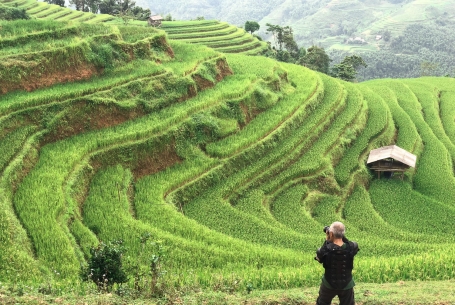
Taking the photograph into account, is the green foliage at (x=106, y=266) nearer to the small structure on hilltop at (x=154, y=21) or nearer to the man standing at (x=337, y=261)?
the man standing at (x=337, y=261)

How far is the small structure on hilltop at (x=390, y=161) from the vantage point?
893 inches

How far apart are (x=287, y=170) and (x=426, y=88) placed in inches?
1035

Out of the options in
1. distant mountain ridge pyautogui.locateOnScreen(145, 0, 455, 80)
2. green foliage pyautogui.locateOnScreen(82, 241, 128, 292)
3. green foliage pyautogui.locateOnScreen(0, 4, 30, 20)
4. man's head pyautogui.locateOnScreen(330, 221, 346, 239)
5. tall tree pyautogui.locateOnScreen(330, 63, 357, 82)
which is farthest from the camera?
distant mountain ridge pyautogui.locateOnScreen(145, 0, 455, 80)

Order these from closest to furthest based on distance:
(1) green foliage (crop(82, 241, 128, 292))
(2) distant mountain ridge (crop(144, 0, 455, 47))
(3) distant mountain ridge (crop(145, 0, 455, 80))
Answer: (1) green foliage (crop(82, 241, 128, 292))
(3) distant mountain ridge (crop(145, 0, 455, 80))
(2) distant mountain ridge (crop(144, 0, 455, 47))

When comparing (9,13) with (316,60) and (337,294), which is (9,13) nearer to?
(337,294)

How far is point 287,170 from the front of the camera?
2033 cm

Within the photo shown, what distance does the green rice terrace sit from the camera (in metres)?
11.4

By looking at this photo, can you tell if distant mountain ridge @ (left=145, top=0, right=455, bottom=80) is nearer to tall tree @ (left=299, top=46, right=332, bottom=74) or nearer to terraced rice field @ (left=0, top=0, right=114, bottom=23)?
tall tree @ (left=299, top=46, right=332, bottom=74)

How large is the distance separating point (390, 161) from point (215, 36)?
3333cm

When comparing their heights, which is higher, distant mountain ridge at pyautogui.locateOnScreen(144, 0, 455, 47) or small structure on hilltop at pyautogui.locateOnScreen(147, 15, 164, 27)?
distant mountain ridge at pyautogui.locateOnScreen(144, 0, 455, 47)

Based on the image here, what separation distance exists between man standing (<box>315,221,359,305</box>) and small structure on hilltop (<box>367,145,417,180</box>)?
17.5m

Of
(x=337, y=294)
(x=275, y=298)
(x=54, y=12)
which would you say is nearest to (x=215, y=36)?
(x=54, y=12)

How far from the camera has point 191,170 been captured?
17922 mm

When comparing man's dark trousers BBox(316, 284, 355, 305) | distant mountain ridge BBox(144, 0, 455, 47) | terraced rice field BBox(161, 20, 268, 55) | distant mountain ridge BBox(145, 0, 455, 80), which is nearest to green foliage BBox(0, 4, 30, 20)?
terraced rice field BBox(161, 20, 268, 55)
